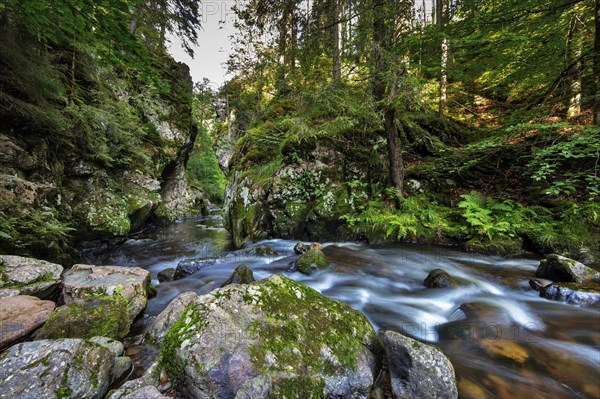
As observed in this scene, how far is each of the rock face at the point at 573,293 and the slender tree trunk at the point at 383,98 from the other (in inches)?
160

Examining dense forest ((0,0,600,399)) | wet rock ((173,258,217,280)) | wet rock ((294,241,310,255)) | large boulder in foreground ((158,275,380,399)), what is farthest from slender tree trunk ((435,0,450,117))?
wet rock ((173,258,217,280))

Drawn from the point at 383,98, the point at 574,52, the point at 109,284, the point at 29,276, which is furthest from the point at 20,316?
the point at 574,52

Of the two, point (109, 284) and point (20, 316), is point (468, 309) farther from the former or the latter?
point (20, 316)

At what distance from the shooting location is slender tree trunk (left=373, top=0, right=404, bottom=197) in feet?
22.2

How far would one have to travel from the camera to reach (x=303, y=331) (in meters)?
2.46

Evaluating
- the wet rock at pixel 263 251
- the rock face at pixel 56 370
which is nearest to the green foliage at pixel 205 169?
the wet rock at pixel 263 251

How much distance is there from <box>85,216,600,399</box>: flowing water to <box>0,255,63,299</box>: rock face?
142cm

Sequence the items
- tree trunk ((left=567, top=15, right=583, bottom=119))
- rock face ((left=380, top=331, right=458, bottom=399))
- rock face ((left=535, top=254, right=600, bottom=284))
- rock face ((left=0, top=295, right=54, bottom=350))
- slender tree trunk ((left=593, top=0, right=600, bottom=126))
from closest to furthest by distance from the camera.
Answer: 1. rock face ((left=380, top=331, right=458, bottom=399))
2. rock face ((left=0, top=295, right=54, bottom=350))
3. rock face ((left=535, top=254, right=600, bottom=284))
4. slender tree trunk ((left=593, top=0, right=600, bottom=126))
5. tree trunk ((left=567, top=15, right=583, bottom=119))

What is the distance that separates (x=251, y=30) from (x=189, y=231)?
32.3 ft

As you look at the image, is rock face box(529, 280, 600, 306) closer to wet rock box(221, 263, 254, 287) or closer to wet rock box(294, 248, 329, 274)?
wet rock box(294, 248, 329, 274)

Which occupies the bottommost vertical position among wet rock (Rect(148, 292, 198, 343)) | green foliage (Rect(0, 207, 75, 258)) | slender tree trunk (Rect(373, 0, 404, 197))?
wet rock (Rect(148, 292, 198, 343))

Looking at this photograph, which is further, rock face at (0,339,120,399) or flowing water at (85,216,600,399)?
flowing water at (85,216,600,399)

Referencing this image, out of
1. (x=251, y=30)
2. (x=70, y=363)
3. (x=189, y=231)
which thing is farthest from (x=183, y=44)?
(x=70, y=363)

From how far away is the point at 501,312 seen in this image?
3699mm
